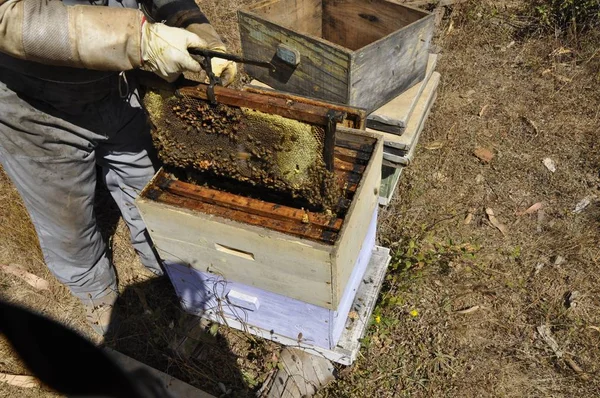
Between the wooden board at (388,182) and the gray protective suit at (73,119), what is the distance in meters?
1.57

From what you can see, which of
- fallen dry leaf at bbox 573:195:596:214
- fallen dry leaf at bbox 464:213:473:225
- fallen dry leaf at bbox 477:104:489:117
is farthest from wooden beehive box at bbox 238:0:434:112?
fallen dry leaf at bbox 573:195:596:214

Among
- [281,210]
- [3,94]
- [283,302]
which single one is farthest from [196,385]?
[3,94]

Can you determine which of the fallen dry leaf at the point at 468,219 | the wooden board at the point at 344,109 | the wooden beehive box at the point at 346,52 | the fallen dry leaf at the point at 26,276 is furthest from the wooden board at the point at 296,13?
the fallen dry leaf at the point at 26,276

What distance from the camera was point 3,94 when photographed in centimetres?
186

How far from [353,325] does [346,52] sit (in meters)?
1.50

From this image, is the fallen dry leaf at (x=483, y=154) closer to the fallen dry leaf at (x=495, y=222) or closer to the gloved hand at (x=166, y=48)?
the fallen dry leaf at (x=495, y=222)

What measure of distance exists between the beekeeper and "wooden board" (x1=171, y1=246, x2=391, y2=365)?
2.81ft

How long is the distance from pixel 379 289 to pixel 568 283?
1329 millimetres

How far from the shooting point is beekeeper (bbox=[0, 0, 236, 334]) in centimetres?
151

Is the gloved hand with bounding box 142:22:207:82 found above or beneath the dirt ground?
above

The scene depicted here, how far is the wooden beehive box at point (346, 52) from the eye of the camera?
8.07ft

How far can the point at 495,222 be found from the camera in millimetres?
3266

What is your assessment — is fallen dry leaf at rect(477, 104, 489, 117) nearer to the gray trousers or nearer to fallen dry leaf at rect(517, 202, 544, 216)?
fallen dry leaf at rect(517, 202, 544, 216)

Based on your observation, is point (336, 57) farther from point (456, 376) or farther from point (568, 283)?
point (568, 283)
